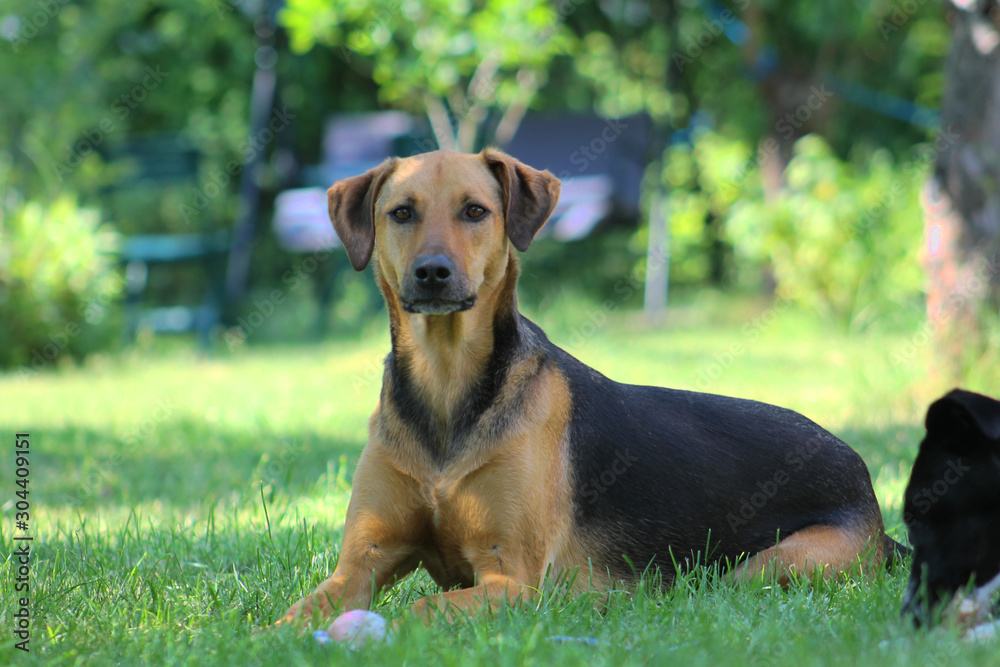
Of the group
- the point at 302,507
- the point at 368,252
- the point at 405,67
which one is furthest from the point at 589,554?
the point at 405,67

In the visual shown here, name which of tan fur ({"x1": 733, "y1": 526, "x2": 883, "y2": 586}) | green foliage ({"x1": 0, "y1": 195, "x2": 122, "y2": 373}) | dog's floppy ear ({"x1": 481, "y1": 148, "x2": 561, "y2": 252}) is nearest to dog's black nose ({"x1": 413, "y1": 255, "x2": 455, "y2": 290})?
dog's floppy ear ({"x1": 481, "y1": 148, "x2": 561, "y2": 252})

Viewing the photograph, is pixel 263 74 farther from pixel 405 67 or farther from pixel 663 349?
pixel 663 349

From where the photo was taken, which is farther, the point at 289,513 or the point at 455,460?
the point at 289,513

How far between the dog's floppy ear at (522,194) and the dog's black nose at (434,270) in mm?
329

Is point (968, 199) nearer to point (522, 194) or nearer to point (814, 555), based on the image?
point (814, 555)

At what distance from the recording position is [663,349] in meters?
9.28

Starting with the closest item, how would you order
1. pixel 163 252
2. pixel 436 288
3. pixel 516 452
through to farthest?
pixel 516 452 < pixel 436 288 < pixel 163 252

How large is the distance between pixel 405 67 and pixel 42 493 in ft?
18.8

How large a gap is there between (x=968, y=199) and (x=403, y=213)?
4.44 meters

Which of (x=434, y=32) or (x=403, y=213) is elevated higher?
(x=434, y=32)

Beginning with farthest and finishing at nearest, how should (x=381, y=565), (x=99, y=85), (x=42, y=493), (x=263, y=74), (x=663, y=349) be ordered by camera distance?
(x=99, y=85), (x=263, y=74), (x=663, y=349), (x=42, y=493), (x=381, y=565)

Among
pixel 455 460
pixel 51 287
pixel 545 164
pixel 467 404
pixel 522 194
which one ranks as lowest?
pixel 51 287

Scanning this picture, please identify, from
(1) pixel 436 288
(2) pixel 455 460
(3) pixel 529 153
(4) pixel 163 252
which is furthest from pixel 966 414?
(3) pixel 529 153

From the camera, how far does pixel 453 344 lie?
131 inches
